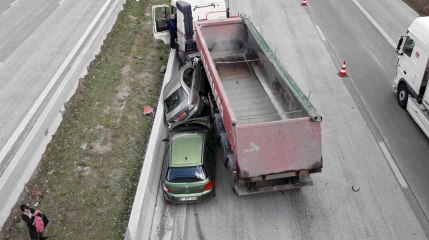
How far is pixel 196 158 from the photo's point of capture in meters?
10.8

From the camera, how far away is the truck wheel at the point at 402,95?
13.9 m

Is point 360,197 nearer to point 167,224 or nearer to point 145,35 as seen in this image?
point 167,224

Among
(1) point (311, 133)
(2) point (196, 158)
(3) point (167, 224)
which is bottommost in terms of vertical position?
(3) point (167, 224)

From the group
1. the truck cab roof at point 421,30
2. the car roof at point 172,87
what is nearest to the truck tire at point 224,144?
the car roof at point 172,87

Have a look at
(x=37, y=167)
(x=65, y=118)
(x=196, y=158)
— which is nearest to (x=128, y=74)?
(x=65, y=118)

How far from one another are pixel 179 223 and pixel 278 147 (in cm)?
335

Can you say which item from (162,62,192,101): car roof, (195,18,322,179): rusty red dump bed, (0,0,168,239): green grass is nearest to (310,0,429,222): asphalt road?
(195,18,322,179): rusty red dump bed

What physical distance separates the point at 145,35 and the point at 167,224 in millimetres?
11714

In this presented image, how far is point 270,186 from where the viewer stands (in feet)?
33.9

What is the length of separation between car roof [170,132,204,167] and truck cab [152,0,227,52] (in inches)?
247

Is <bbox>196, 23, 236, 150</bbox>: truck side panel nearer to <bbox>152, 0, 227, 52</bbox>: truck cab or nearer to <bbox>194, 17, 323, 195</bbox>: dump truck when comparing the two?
<bbox>194, 17, 323, 195</bbox>: dump truck

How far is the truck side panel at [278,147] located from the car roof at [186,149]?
5.27 feet

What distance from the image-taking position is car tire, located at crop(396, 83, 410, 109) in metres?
13.9

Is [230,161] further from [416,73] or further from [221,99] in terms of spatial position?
[416,73]
